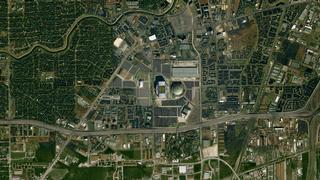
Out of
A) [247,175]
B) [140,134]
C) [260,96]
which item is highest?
[260,96]

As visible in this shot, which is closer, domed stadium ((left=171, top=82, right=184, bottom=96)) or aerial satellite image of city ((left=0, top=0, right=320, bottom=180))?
aerial satellite image of city ((left=0, top=0, right=320, bottom=180))

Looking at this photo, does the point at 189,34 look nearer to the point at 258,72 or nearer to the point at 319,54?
the point at 258,72

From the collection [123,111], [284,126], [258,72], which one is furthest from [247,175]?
[123,111]

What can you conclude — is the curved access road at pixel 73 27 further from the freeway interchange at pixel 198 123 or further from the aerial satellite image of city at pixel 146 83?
the freeway interchange at pixel 198 123

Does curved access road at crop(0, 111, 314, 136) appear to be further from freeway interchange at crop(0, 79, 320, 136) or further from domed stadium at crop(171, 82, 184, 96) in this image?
domed stadium at crop(171, 82, 184, 96)

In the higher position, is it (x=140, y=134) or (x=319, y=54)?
(x=319, y=54)

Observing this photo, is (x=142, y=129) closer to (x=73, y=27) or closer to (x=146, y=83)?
(x=146, y=83)

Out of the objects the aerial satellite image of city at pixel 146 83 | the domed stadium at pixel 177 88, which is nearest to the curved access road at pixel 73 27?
the aerial satellite image of city at pixel 146 83

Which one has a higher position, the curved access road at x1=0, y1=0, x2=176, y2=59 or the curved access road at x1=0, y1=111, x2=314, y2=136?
the curved access road at x1=0, y1=0, x2=176, y2=59

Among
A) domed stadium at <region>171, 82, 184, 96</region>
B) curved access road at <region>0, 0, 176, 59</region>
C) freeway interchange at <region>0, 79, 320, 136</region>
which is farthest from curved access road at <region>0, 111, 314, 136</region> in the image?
curved access road at <region>0, 0, 176, 59</region>
